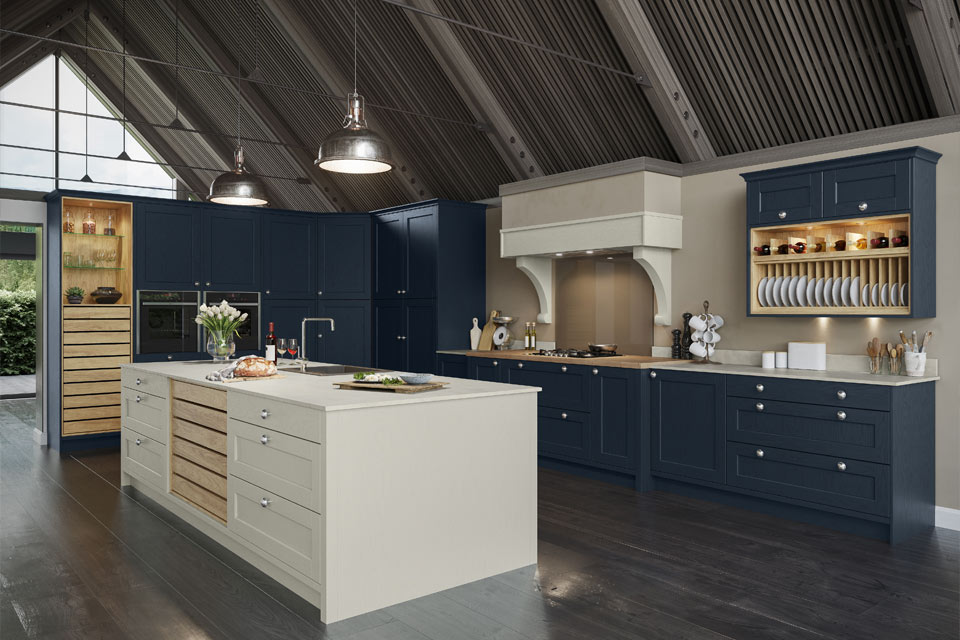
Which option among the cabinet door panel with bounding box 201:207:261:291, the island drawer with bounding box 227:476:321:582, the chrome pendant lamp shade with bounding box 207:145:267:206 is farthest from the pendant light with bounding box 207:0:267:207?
the cabinet door panel with bounding box 201:207:261:291

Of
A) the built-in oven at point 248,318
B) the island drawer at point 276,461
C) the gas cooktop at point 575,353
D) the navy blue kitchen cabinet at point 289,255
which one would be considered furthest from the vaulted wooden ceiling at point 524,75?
the island drawer at point 276,461

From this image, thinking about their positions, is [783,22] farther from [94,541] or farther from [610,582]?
[94,541]

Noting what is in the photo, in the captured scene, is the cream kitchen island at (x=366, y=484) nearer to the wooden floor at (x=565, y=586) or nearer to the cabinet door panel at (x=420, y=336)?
the wooden floor at (x=565, y=586)

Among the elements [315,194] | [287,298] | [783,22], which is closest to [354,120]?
[783,22]

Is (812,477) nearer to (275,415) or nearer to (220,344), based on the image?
(275,415)

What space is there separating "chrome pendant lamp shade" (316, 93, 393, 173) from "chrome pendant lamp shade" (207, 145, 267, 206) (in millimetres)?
1266

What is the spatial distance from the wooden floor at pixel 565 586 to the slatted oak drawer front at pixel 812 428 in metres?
0.48

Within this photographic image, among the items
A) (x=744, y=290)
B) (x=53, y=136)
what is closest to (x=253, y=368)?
(x=744, y=290)

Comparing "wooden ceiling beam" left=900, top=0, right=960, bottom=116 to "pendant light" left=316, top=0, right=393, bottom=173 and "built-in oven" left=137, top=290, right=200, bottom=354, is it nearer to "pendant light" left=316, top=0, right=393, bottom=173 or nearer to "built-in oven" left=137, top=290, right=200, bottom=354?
"pendant light" left=316, top=0, right=393, bottom=173

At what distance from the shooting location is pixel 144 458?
4.76 metres

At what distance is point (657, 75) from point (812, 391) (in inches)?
95.8

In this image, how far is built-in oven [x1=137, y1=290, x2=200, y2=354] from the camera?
22.9 feet

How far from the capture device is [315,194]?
33.4 feet

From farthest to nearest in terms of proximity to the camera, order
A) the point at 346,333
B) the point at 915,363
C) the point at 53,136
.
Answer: the point at 53,136 < the point at 346,333 < the point at 915,363
